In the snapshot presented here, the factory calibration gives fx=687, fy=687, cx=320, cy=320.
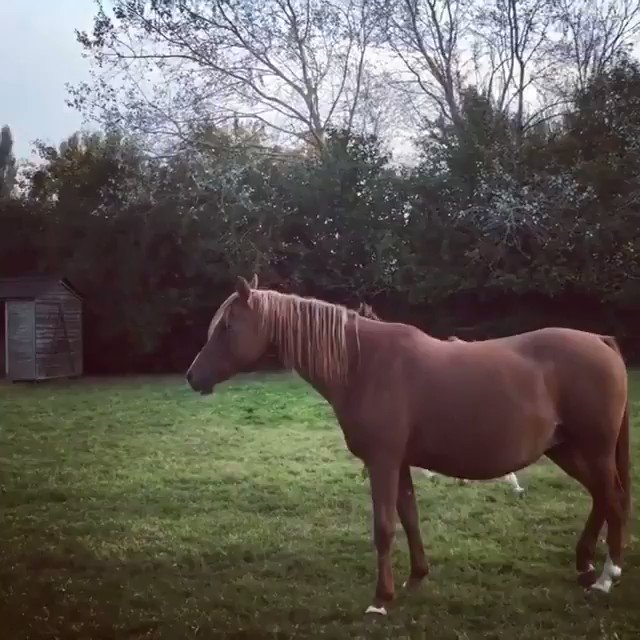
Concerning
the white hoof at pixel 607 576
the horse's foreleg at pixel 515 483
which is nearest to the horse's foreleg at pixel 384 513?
the white hoof at pixel 607 576

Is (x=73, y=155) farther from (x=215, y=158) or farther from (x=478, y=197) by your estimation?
(x=478, y=197)

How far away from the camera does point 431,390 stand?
1745 mm

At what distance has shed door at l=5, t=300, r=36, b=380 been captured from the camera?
8.11 ft

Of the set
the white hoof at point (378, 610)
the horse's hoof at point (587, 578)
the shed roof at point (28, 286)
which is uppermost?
the shed roof at point (28, 286)

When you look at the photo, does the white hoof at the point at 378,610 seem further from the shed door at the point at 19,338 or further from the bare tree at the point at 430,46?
the bare tree at the point at 430,46

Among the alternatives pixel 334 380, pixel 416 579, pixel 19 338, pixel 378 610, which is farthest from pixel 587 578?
pixel 19 338

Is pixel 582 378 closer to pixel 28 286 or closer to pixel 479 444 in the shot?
pixel 479 444

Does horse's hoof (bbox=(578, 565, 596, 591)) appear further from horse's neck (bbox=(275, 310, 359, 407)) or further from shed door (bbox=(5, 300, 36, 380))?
shed door (bbox=(5, 300, 36, 380))

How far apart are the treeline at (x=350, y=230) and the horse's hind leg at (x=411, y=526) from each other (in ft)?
2.73

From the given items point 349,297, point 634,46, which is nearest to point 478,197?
point 349,297

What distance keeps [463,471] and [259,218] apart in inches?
50.7

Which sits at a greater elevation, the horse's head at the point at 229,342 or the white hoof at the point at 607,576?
the horse's head at the point at 229,342

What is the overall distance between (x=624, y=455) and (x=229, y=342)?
111cm

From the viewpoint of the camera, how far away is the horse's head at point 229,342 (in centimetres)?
174
